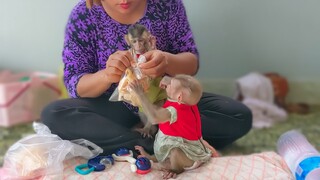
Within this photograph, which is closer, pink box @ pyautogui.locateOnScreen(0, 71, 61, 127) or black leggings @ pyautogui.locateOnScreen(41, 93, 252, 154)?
black leggings @ pyautogui.locateOnScreen(41, 93, 252, 154)

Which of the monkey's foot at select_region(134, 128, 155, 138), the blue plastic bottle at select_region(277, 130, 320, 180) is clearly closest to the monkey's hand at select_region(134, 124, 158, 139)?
the monkey's foot at select_region(134, 128, 155, 138)

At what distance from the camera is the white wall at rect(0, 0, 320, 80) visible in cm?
146

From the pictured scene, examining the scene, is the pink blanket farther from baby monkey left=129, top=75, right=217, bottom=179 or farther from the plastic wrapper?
the plastic wrapper

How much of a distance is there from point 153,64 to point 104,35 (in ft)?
0.71

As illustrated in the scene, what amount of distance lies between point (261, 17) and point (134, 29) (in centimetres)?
78

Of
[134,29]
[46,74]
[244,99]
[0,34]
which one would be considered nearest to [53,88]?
[46,74]

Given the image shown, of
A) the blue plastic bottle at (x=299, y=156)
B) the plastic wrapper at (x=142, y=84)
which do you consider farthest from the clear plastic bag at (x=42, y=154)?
the blue plastic bottle at (x=299, y=156)

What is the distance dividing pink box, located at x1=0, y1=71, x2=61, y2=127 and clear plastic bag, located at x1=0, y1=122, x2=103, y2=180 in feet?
1.47

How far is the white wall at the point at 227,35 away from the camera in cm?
146

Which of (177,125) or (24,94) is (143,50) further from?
(24,94)

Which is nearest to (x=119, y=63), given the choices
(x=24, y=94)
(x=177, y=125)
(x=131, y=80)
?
(x=131, y=80)

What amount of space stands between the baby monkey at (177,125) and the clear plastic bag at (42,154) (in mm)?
169

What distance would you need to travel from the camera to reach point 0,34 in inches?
58.6

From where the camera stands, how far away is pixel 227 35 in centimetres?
151
